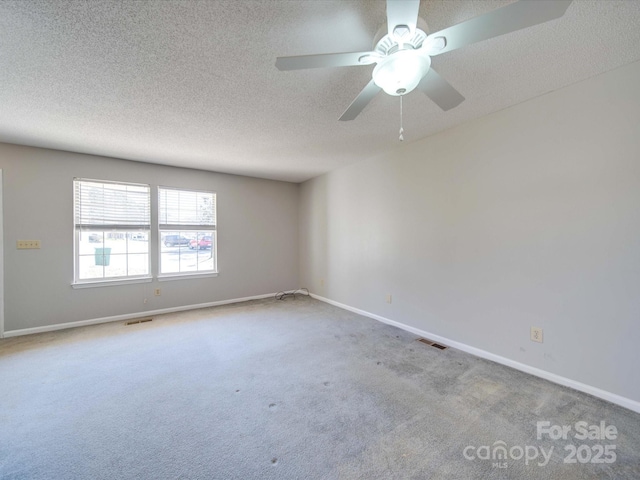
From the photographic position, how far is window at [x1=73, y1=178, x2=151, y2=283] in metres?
3.51

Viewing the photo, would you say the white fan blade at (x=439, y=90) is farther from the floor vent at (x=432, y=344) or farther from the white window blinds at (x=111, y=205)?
the white window blinds at (x=111, y=205)

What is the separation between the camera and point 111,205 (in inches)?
145

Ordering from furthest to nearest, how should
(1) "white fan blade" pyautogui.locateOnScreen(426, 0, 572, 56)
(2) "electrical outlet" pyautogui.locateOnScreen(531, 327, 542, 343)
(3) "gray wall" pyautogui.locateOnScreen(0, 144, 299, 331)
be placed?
1. (3) "gray wall" pyautogui.locateOnScreen(0, 144, 299, 331)
2. (2) "electrical outlet" pyautogui.locateOnScreen(531, 327, 542, 343)
3. (1) "white fan blade" pyautogui.locateOnScreen(426, 0, 572, 56)

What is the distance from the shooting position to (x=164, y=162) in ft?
12.8

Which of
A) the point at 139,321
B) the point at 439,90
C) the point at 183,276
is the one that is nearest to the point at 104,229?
the point at 183,276

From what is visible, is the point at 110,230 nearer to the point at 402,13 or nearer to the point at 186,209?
the point at 186,209

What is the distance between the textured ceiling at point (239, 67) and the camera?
1.35 meters

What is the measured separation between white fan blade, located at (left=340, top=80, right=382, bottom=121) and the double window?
3397 millimetres

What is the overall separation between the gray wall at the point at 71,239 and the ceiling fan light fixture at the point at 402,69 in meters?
3.76

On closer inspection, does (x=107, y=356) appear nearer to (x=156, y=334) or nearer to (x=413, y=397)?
(x=156, y=334)

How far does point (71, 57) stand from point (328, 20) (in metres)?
1.65

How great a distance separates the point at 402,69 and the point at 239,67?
3.62 ft

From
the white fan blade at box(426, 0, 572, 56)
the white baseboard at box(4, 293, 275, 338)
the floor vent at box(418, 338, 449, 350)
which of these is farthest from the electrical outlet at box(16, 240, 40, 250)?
the floor vent at box(418, 338, 449, 350)

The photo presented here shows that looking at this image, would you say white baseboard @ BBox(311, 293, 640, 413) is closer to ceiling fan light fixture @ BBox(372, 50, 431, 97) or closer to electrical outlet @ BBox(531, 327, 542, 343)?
electrical outlet @ BBox(531, 327, 542, 343)
